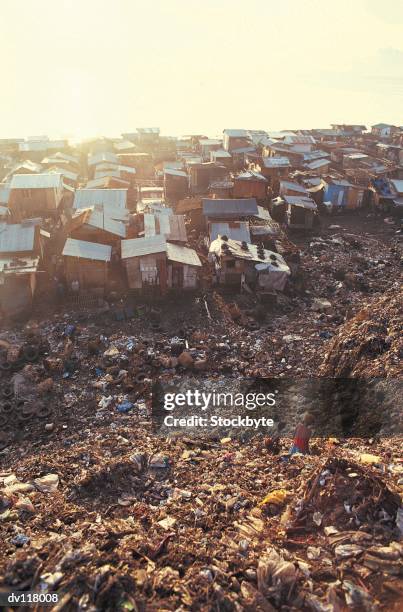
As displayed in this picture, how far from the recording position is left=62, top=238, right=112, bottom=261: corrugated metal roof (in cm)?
1673

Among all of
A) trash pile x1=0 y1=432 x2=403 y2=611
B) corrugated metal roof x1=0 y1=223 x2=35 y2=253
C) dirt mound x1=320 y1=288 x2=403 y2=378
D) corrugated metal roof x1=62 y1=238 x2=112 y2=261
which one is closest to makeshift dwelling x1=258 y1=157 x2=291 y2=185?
corrugated metal roof x1=62 y1=238 x2=112 y2=261

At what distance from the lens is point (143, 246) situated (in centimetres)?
1722

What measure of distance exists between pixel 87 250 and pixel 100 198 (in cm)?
688

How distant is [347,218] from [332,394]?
19826 mm

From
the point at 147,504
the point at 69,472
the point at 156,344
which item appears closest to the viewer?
the point at 147,504

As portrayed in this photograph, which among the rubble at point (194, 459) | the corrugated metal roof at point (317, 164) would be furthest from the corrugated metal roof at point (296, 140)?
the rubble at point (194, 459)

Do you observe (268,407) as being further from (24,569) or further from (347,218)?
(347,218)

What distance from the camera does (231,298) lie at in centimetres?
1747

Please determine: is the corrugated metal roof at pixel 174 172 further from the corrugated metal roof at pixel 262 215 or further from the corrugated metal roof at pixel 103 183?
the corrugated metal roof at pixel 262 215

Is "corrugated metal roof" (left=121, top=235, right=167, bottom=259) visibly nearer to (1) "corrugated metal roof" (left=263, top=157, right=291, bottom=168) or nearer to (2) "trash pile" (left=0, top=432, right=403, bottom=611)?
(2) "trash pile" (left=0, top=432, right=403, bottom=611)

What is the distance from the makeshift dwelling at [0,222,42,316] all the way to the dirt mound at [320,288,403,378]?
11.5 metres

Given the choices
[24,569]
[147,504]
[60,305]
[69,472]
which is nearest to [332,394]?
[147,504]

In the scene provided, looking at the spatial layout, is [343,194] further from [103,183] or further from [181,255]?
[181,255]

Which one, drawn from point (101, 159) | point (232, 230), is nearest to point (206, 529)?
point (232, 230)
